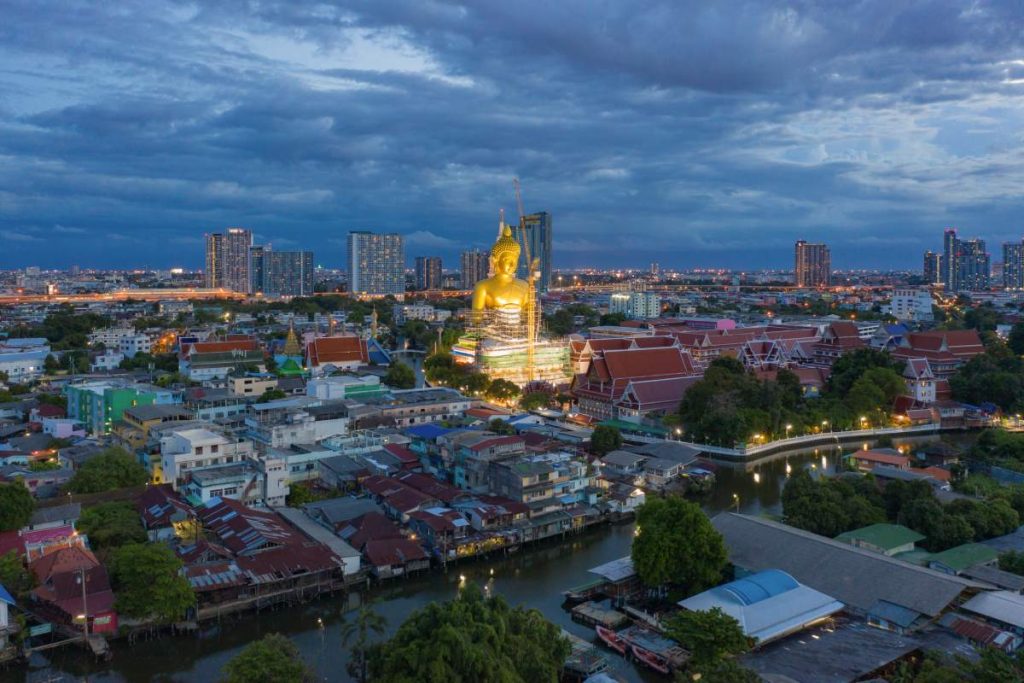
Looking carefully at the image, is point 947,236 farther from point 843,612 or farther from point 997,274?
point 843,612

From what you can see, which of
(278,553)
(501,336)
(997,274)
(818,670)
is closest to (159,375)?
(501,336)

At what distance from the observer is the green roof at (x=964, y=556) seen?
11320 millimetres

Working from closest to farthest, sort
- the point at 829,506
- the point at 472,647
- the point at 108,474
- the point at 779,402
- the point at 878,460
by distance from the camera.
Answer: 1. the point at 472,647
2. the point at 829,506
3. the point at 108,474
4. the point at 878,460
5. the point at 779,402

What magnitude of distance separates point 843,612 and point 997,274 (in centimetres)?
10882

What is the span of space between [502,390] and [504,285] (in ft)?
20.3

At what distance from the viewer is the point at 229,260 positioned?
94.2 meters

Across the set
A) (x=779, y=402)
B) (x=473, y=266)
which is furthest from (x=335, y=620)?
(x=473, y=266)

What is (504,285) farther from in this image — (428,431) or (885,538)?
(885,538)

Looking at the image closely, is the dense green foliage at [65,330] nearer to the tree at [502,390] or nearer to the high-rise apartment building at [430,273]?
the tree at [502,390]

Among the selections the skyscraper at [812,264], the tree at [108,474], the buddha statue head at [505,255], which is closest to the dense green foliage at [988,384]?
the buddha statue head at [505,255]

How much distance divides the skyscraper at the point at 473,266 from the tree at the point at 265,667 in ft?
281

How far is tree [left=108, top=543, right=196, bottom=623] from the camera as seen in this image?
408 inches

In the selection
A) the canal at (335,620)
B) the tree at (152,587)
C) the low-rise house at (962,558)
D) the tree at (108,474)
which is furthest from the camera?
the tree at (108,474)

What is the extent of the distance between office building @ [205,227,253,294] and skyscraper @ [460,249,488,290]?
83.7ft
